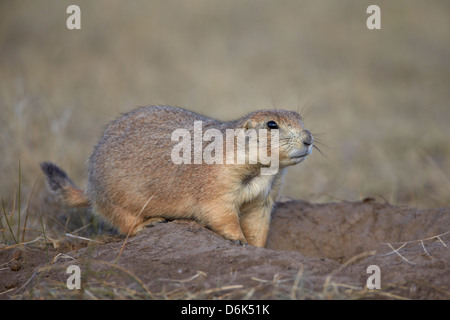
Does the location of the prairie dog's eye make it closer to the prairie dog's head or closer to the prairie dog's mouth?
the prairie dog's head

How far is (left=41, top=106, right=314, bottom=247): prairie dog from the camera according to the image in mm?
5348

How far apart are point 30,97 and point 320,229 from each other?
267 inches

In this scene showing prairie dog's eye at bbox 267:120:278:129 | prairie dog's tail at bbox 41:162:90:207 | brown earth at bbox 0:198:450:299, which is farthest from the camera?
prairie dog's tail at bbox 41:162:90:207

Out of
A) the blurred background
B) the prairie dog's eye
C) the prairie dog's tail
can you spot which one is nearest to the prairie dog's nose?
the prairie dog's eye

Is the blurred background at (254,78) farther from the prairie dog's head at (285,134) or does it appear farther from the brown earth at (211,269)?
the prairie dog's head at (285,134)

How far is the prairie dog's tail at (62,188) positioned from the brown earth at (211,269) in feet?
2.60

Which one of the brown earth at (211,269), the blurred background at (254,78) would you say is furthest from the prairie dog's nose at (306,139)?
the blurred background at (254,78)

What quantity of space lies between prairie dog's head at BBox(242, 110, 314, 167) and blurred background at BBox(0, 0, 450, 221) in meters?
3.03

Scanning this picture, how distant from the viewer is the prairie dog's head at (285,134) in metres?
5.13

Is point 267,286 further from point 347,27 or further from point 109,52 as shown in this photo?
point 347,27

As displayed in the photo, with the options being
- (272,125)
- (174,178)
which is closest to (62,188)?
(174,178)

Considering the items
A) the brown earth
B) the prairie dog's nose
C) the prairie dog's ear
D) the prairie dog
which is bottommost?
the brown earth
